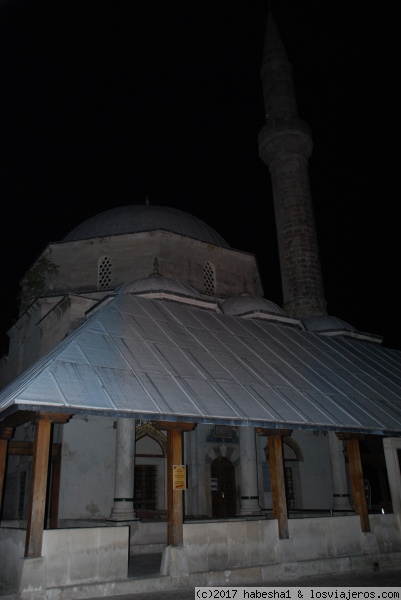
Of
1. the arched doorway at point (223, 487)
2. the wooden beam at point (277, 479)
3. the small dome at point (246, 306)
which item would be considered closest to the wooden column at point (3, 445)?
the wooden beam at point (277, 479)

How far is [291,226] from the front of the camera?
70.0ft

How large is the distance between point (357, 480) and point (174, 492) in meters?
3.95

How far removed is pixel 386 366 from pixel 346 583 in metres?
6.08

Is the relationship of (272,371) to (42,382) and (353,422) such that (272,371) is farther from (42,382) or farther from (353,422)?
(42,382)

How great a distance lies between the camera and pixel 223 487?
599 inches

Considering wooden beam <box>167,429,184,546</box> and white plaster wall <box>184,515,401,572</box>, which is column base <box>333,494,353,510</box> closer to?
white plaster wall <box>184,515,401,572</box>

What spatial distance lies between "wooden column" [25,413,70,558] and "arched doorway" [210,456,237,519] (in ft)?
31.1

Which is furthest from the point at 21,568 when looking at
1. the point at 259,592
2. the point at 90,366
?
the point at 259,592

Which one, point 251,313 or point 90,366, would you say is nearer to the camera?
point 90,366

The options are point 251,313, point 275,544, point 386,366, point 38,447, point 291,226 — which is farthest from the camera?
point 291,226

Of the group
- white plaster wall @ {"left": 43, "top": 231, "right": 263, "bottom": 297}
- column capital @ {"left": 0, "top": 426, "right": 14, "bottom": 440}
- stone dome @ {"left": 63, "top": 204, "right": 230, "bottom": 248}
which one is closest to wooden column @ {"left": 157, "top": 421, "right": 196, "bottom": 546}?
column capital @ {"left": 0, "top": 426, "right": 14, "bottom": 440}

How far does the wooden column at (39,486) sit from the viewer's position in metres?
6.24

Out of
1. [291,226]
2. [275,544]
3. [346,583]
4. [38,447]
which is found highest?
[291,226]

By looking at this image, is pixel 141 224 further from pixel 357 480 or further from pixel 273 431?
pixel 357 480
